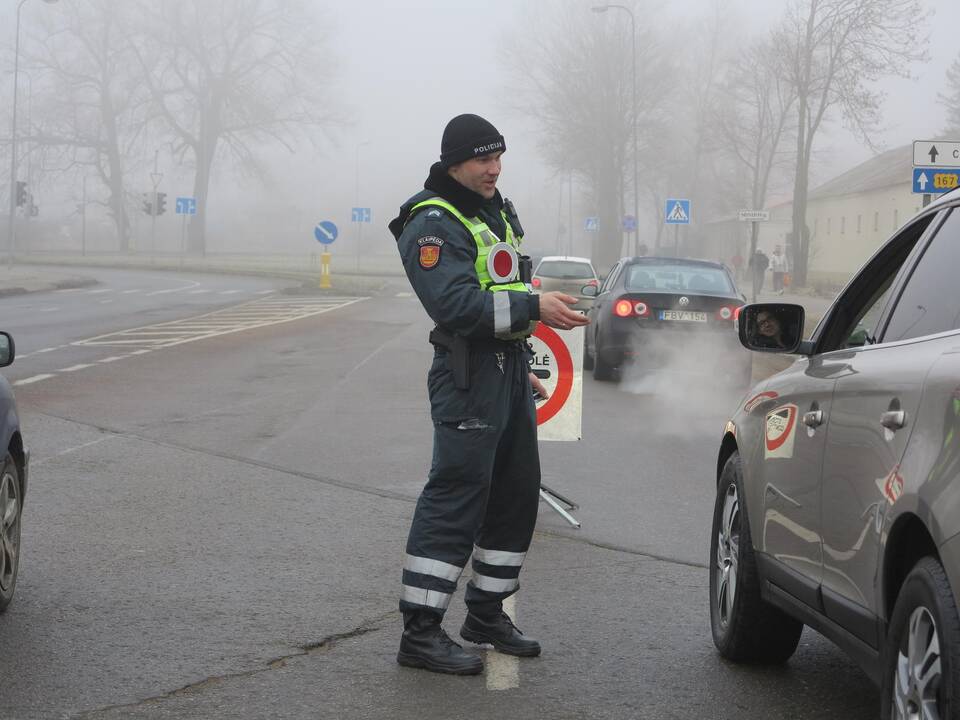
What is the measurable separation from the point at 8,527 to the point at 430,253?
6.82 feet

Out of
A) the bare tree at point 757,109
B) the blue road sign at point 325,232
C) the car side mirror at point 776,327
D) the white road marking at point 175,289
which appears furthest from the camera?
the bare tree at point 757,109

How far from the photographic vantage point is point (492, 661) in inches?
204

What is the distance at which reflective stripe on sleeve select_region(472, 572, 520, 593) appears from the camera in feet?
17.1

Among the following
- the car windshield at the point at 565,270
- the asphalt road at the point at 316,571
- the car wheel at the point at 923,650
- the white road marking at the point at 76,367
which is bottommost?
the white road marking at the point at 76,367

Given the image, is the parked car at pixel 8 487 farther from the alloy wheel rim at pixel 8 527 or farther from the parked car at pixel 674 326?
the parked car at pixel 674 326

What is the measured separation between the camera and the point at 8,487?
225 inches

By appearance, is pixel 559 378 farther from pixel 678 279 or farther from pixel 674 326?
pixel 678 279

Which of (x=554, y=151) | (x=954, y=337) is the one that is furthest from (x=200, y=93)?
(x=954, y=337)

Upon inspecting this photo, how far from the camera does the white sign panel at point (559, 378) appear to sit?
332 inches

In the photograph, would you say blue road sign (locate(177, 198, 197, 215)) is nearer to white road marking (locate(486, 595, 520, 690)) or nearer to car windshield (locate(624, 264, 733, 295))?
car windshield (locate(624, 264, 733, 295))

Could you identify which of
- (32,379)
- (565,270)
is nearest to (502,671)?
(32,379)

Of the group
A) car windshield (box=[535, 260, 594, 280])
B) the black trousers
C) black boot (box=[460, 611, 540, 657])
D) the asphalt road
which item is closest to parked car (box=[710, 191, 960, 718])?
the asphalt road

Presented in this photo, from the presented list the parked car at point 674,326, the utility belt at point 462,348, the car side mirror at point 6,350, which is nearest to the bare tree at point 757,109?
the parked car at point 674,326

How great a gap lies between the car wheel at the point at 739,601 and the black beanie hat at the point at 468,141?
1.38 meters
